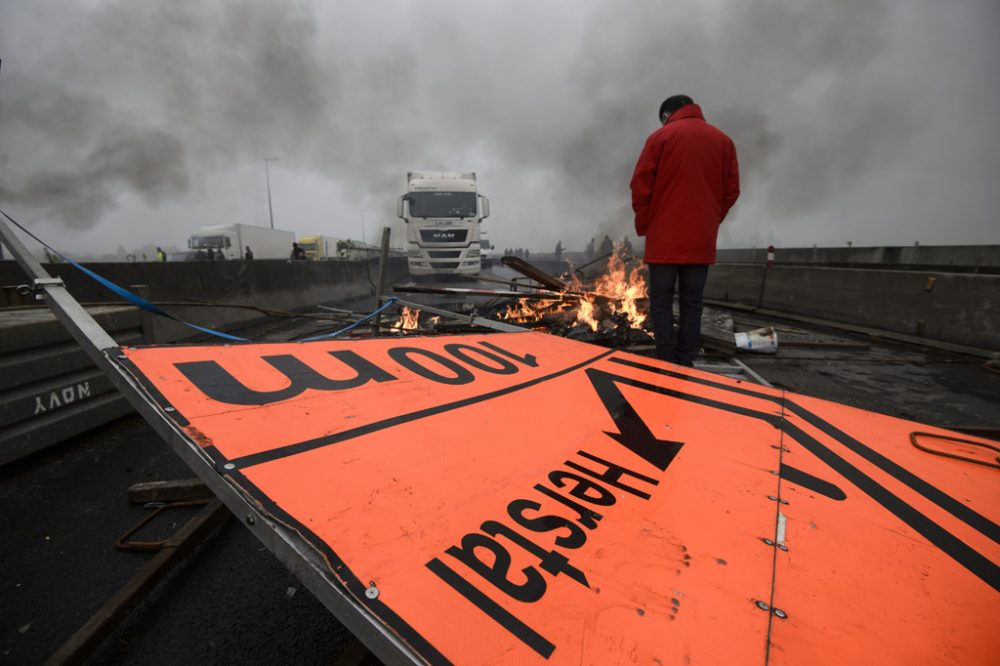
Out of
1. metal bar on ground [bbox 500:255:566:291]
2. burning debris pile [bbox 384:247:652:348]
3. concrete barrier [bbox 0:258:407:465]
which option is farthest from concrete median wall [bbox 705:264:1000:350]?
concrete barrier [bbox 0:258:407:465]

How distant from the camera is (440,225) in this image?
1361cm

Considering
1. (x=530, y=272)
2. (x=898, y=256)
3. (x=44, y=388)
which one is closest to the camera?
(x=44, y=388)

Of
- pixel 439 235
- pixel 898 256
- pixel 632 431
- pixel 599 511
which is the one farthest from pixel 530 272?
pixel 898 256

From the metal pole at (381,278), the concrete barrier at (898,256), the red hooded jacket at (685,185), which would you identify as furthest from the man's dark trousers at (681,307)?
the concrete barrier at (898,256)

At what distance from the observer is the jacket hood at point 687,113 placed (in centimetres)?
355

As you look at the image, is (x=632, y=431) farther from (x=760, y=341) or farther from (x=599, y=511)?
(x=760, y=341)

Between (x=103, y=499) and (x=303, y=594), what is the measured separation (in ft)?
5.35

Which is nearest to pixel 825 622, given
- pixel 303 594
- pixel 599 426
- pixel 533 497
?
pixel 533 497

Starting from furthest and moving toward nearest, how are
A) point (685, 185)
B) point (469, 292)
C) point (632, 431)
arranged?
1. point (469, 292)
2. point (685, 185)
3. point (632, 431)

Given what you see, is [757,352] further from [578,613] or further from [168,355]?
[168,355]

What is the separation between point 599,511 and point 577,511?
2.9 inches

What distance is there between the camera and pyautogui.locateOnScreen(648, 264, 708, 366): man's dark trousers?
11.5 ft

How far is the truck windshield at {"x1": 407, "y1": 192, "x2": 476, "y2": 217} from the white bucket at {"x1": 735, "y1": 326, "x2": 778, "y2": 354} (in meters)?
10.4

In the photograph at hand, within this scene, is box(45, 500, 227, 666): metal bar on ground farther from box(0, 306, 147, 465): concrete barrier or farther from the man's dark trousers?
the man's dark trousers
